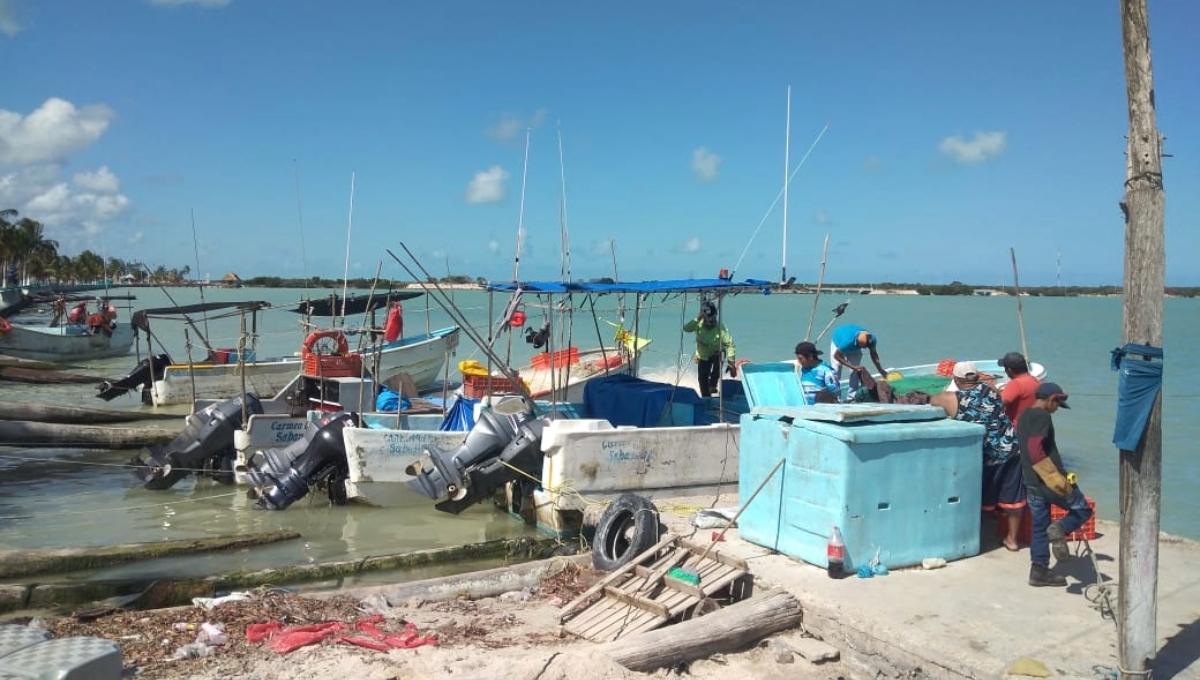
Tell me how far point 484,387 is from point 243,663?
38.1 ft

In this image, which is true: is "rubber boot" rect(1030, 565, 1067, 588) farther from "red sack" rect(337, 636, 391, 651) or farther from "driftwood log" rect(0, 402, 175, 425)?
"driftwood log" rect(0, 402, 175, 425)

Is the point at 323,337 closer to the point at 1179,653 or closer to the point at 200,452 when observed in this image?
the point at 200,452

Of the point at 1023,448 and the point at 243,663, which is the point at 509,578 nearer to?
the point at 243,663

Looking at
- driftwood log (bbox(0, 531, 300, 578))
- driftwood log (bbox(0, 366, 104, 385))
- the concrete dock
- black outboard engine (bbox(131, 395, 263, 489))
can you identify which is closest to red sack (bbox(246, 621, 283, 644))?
driftwood log (bbox(0, 531, 300, 578))

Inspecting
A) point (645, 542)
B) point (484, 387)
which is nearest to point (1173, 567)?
point (645, 542)

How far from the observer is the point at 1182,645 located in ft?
19.3

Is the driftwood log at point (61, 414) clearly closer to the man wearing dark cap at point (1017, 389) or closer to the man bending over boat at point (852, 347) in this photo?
the man bending over boat at point (852, 347)

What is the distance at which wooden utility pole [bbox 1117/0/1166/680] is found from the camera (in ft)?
16.8

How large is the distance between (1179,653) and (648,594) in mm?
3596

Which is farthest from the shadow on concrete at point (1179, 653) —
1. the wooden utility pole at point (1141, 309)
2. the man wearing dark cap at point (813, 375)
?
the man wearing dark cap at point (813, 375)

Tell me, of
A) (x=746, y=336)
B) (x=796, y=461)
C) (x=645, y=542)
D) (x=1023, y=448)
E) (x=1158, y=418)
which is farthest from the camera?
(x=746, y=336)

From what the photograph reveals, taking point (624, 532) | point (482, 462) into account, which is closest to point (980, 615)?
point (624, 532)

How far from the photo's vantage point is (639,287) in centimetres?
1166

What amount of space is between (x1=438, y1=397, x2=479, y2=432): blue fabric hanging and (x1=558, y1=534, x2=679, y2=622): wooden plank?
19.4 feet
